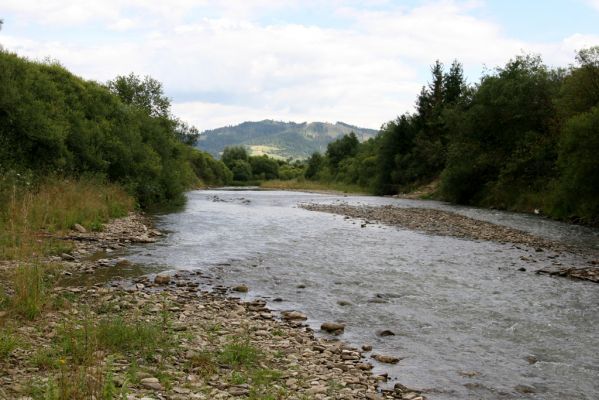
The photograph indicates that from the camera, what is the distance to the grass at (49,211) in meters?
12.6

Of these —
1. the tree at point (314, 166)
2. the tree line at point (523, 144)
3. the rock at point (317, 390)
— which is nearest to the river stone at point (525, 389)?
the rock at point (317, 390)

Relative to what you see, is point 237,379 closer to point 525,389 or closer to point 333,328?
point 333,328

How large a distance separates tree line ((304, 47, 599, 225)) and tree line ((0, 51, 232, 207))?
92.0ft

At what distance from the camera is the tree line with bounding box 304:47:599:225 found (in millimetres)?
30172

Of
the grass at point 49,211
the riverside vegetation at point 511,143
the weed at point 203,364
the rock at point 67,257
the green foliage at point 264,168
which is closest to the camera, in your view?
the weed at point 203,364

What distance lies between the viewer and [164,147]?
4150 cm

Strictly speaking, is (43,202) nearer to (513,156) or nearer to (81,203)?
(81,203)

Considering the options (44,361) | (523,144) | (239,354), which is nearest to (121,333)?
(44,361)

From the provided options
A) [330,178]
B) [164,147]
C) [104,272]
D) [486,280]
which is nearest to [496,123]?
[164,147]

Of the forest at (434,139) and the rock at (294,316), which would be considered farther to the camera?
the forest at (434,139)

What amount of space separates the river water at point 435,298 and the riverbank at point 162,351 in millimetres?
951

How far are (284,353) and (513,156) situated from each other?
41738mm

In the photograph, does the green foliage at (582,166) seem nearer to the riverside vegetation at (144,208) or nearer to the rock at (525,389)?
the riverside vegetation at (144,208)

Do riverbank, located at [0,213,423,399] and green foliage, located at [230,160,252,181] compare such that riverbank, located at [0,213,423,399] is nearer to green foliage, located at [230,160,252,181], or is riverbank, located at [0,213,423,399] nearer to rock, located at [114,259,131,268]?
rock, located at [114,259,131,268]
